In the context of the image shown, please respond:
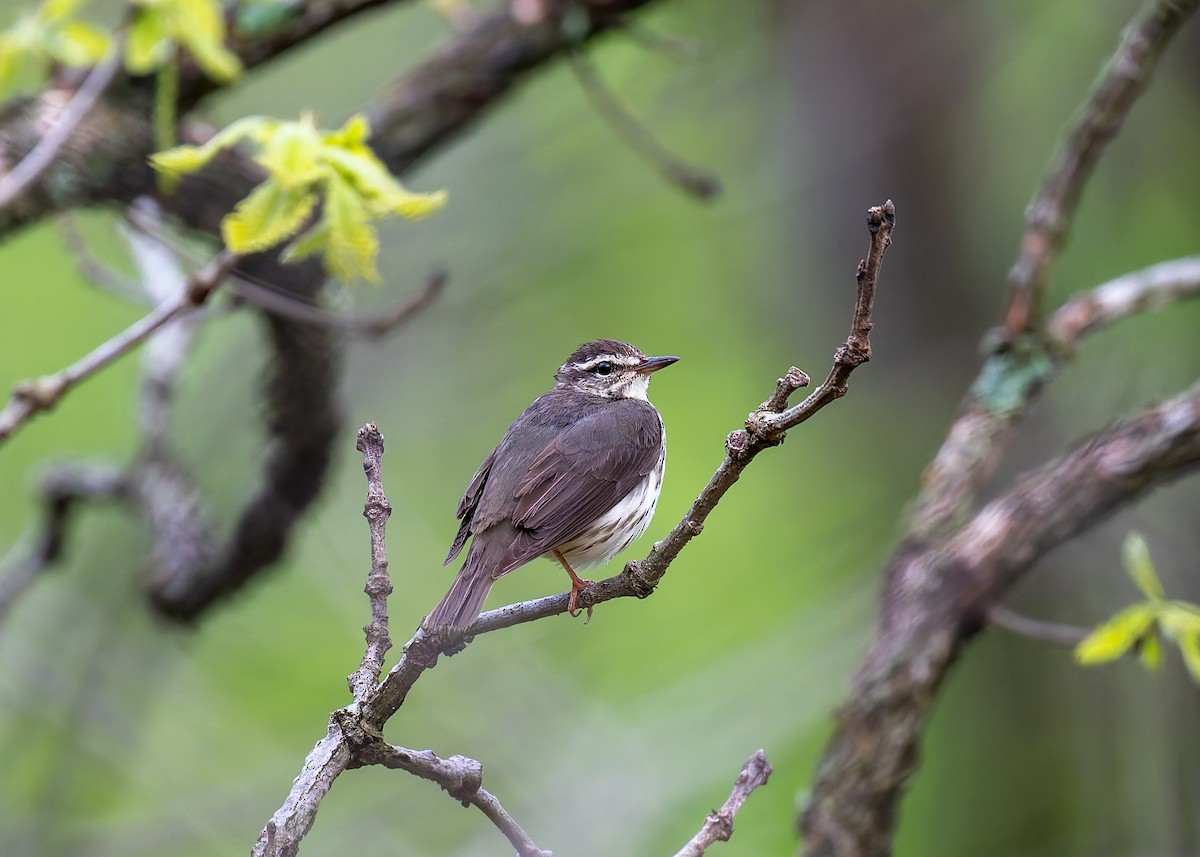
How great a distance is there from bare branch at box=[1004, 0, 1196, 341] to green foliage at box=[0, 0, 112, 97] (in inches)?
146

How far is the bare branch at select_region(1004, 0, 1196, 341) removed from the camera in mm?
4730

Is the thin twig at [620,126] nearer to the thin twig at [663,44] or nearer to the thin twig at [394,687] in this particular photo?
the thin twig at [663,44]

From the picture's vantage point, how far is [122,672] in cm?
751

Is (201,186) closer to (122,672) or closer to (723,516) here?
(122,672)

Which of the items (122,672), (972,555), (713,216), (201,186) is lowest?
(972,555)

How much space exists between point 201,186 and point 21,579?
2.20 m

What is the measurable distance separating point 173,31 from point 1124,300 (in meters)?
3.82

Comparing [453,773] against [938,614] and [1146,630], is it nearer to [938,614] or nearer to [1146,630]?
[938,614]

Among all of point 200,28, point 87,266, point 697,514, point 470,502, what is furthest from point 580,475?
point 87,266

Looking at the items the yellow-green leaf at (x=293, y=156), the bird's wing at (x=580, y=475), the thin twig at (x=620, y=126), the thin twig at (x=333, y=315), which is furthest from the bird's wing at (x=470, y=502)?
the thin twig at (x=620, y=126)

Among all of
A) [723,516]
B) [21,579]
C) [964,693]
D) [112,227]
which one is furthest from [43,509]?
[964,693]

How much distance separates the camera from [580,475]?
4414 mm

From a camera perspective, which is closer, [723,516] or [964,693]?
[964,693]

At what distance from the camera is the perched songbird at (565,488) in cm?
414
